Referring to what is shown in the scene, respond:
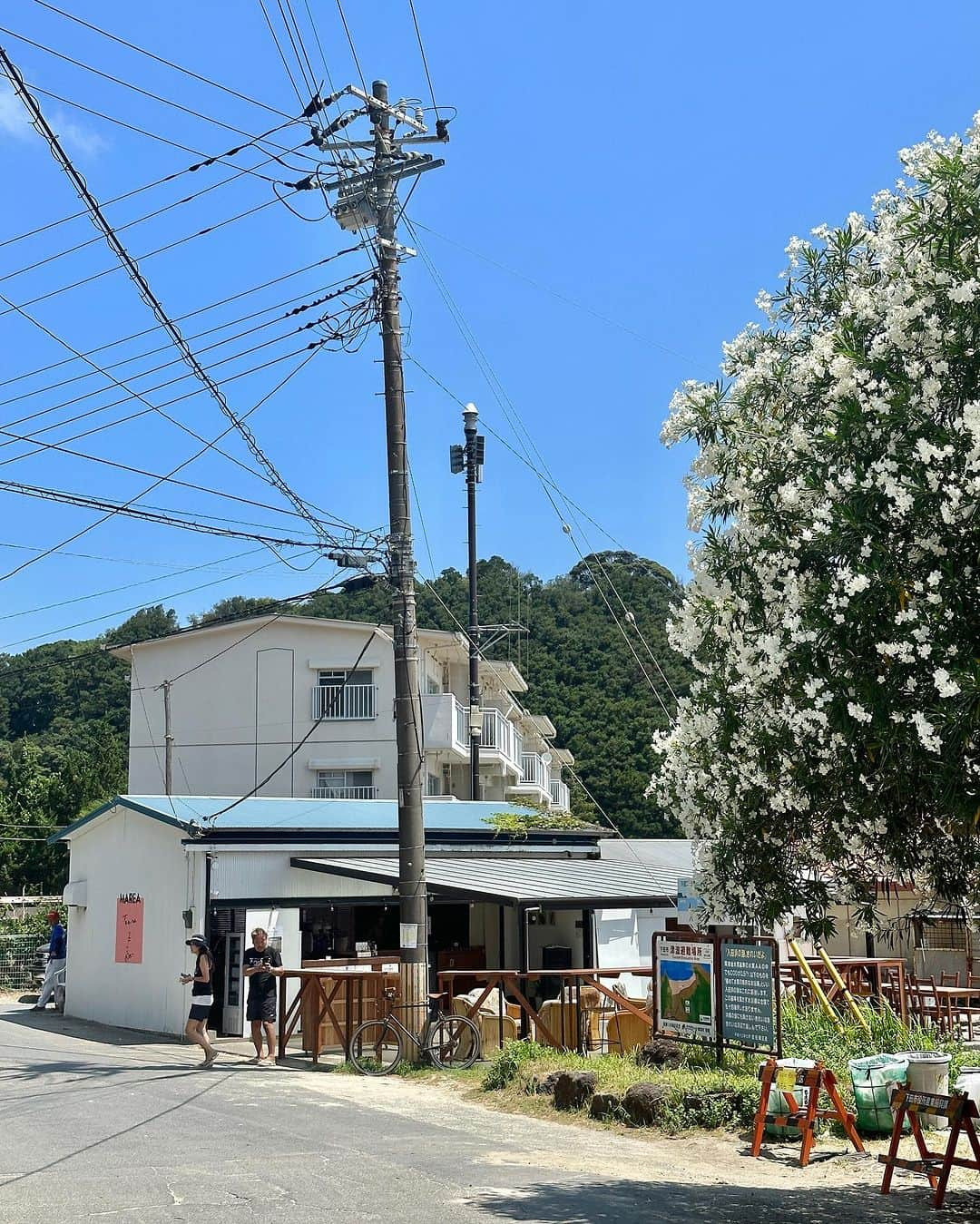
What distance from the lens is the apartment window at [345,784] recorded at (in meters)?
38.2

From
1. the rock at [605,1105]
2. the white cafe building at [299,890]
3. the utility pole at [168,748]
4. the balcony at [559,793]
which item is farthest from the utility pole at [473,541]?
the balcony at [559,793]

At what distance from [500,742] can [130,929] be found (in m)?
23.3

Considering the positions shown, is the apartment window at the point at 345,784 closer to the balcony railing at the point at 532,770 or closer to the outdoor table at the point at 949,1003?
the balcony railing at the point at 532,770

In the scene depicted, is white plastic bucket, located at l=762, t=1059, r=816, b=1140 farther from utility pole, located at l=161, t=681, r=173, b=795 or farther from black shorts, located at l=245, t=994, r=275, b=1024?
utility pole, located at l=161, t=681, r=173, b=795

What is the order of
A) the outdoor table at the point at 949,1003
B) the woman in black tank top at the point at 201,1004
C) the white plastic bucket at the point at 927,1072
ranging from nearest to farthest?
the white plastic bucket at the point at 927,1072, the woman in black tank top at the point at 201,1004, the outdoor table at the point at 949,1003

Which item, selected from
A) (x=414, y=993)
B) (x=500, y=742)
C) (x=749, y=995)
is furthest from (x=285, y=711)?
(x=749, y=995)

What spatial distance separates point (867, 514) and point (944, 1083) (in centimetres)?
619

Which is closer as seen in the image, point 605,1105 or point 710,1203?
point 710,1203

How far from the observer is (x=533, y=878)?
1995 centimetres

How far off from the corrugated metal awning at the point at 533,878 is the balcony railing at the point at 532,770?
25113mm

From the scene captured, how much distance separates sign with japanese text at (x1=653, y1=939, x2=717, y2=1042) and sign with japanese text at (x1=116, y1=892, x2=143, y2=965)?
35.8 ft

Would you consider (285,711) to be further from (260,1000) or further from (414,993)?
(414,993)

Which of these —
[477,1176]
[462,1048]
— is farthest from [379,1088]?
[477,1176]

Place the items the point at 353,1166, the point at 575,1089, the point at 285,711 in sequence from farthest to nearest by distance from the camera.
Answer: the point at 285,711
the point at 575,1089
the point at 353,1166
